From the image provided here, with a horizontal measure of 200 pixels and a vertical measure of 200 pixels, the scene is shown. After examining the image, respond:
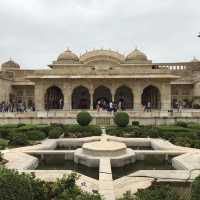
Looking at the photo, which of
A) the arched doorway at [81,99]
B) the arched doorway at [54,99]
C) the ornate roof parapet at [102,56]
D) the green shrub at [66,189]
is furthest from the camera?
the ornate roof parapet at [102,56]

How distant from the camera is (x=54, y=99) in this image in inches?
1090

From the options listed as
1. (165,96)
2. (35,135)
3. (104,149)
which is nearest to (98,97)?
(165,96)


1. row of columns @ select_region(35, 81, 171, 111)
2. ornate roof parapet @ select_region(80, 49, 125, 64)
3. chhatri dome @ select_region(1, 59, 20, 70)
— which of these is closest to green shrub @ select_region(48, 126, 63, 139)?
row of columns @ select_region(35, 81, 171, 111)

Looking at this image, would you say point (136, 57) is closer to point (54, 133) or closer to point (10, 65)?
point (10, 65)

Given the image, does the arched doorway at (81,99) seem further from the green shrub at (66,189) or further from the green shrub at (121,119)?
the green shrub at (66,189)

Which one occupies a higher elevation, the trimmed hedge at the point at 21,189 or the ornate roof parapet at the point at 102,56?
the ornate roof parapet at the point at 102,56

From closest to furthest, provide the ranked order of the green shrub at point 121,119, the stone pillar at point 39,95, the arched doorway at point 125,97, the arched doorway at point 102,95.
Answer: the green shrub at point 121,119 → the stone pillar at point 39,95 → the arched doorway at point 125,97 → the arched doorway at point 102,95

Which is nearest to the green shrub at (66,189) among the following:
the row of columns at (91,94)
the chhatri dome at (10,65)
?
the row of columns at (91,94)

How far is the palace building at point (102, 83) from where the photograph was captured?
24453 millimetres

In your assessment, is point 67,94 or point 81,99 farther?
point 81,99

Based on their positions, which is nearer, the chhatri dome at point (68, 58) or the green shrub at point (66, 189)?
the green shrub at point (66, 189)

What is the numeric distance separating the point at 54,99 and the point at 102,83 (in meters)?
5.38

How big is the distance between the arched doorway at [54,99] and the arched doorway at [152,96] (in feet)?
24.6

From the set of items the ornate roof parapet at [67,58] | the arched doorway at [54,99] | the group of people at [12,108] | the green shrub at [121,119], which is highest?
the ornate roof parapet at [67,58]
